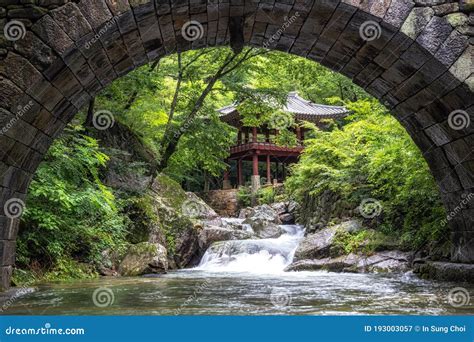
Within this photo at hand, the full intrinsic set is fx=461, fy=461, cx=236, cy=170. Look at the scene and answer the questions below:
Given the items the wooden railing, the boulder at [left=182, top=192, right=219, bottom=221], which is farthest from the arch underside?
the wooden railing

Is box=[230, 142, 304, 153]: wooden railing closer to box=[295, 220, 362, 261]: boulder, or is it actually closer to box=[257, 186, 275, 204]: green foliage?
box=[257, 186, 275, 204]: green foliage

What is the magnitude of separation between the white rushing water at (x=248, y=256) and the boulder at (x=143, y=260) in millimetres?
3015

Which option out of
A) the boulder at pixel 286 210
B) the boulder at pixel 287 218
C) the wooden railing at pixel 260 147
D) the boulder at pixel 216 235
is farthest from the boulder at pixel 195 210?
the wooden railing at pixel 260 147

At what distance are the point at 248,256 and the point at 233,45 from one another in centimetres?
1114

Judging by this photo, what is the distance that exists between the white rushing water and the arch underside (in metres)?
9.57

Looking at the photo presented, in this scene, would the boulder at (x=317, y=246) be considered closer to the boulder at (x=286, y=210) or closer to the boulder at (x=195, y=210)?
the boulder at (x=195, y=210)

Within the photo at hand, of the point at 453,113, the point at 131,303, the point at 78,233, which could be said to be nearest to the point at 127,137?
the point at 78,233

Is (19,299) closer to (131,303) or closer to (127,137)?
(131,303)

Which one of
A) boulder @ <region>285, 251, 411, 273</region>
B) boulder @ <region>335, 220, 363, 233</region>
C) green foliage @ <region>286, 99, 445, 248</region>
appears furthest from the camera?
boulder @ <region>335, 220, 363, 233</region>

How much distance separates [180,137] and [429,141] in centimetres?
843

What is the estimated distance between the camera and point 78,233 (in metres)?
10.0

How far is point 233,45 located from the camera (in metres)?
5.62

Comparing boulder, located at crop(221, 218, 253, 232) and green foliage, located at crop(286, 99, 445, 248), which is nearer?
green foliage, located at crop(286, 99, 445, 248)

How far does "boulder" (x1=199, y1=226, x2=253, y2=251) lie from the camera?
16956 mm
